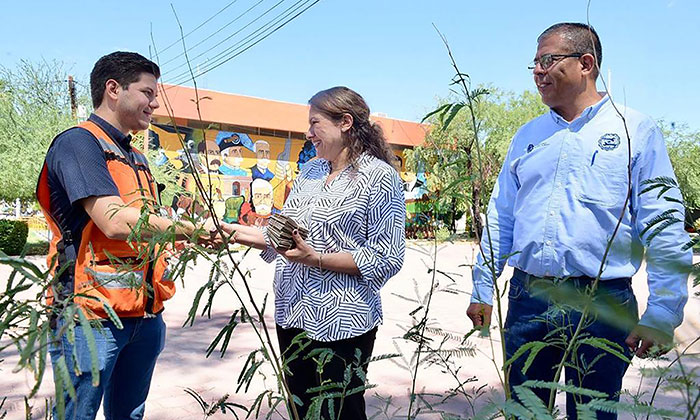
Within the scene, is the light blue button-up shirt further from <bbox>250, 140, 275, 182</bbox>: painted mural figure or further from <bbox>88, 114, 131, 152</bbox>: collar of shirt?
<bbox>250, 140, 275, 182</bbox>: painted mural figure

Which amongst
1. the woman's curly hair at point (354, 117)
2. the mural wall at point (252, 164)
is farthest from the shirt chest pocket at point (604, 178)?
the mural wall at point (252, 164)

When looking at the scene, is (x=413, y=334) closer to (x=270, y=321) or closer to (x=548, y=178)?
(x=548, y=178)

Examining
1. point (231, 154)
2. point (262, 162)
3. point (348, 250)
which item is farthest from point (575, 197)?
point (262, 162)

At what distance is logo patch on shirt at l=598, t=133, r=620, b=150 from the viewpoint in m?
2.20

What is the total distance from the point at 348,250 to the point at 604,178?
3.27ft

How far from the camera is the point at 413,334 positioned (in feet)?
4.77

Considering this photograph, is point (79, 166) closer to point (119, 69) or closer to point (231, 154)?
point (119, 69)

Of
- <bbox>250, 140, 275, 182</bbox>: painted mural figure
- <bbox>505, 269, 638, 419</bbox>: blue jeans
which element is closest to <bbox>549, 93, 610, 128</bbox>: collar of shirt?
<bbox>505, 269, 638, 419</bbox>: blue jeans

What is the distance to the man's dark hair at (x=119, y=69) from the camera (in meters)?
2.20

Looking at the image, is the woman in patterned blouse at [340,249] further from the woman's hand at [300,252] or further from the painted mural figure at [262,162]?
the painted mural figure at [262,162]

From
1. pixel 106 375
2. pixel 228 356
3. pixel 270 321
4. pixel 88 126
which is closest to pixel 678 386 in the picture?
pixel 106 375

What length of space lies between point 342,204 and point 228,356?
147 inches

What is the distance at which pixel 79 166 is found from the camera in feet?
6.42

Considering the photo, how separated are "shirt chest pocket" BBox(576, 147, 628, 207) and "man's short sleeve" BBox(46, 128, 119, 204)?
1668 millimetres
